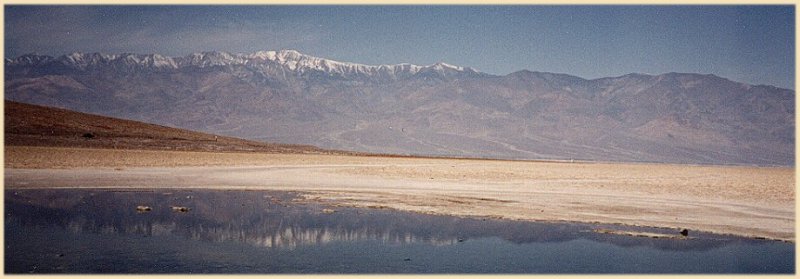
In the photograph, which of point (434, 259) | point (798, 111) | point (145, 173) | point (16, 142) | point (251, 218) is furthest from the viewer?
point (16, 142)

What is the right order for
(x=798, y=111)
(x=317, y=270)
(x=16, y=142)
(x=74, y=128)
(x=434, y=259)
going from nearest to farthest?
(x=317, y=270) → (x=434, y=259) → (x=798, y=111) → (x=16, y=142) → (x=74, y=128)

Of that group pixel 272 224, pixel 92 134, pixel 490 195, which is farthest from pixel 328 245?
pixel 92 134

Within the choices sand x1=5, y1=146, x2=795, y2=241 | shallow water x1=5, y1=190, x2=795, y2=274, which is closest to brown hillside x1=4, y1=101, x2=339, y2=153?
sand x1=5, y1=146, x2=795, y2=241

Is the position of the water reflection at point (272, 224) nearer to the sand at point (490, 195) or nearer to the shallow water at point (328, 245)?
the shallow water at point (328, 245)

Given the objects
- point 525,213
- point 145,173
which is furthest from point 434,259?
point 145,173

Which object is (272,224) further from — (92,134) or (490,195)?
(92,134)

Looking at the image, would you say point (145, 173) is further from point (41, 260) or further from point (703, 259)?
point (703, 259)

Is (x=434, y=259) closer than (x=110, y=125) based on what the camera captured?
Yes

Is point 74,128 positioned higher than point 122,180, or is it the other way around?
point 74,128

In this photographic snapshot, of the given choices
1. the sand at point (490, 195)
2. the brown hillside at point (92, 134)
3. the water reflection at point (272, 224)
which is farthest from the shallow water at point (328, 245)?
the brown hillside at point (92, 134)
